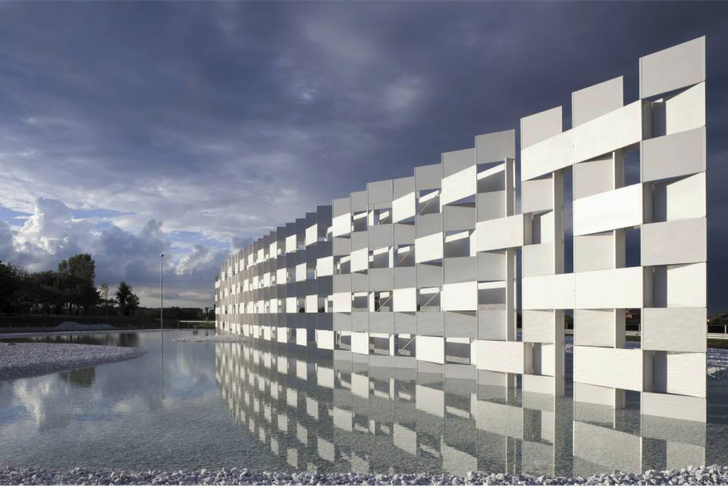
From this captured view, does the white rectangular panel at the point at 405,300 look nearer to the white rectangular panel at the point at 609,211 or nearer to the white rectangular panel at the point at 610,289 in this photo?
the white rectangular panel at the point at 610,289

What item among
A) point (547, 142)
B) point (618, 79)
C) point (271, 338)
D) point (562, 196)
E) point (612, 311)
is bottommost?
point (271, 338)

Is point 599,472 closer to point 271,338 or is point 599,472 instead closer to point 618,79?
point 618,79

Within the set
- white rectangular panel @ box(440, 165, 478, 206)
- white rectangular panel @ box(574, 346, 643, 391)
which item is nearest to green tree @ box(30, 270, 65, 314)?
white rectangular panel @ box(440, 165, 478, 206)

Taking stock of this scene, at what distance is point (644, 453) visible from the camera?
10484mm

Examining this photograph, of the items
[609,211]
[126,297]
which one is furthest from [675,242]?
[126,297]

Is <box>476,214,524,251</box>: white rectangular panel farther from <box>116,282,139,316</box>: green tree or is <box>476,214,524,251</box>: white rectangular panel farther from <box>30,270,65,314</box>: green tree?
<box>116,282,139,316</box>: green tree

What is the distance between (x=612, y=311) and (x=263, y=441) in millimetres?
10541

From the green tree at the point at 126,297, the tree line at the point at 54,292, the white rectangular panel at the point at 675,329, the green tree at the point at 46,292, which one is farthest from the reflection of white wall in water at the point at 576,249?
the green tree at the point at 126,297

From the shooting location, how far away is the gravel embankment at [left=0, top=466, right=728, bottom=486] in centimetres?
825

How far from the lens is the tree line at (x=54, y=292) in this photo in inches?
3361

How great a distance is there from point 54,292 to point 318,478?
10631 centimetres

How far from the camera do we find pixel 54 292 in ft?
323

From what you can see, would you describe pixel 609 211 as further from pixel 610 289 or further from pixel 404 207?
pixel 404 207

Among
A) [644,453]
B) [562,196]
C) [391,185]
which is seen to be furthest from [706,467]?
[391,185]
